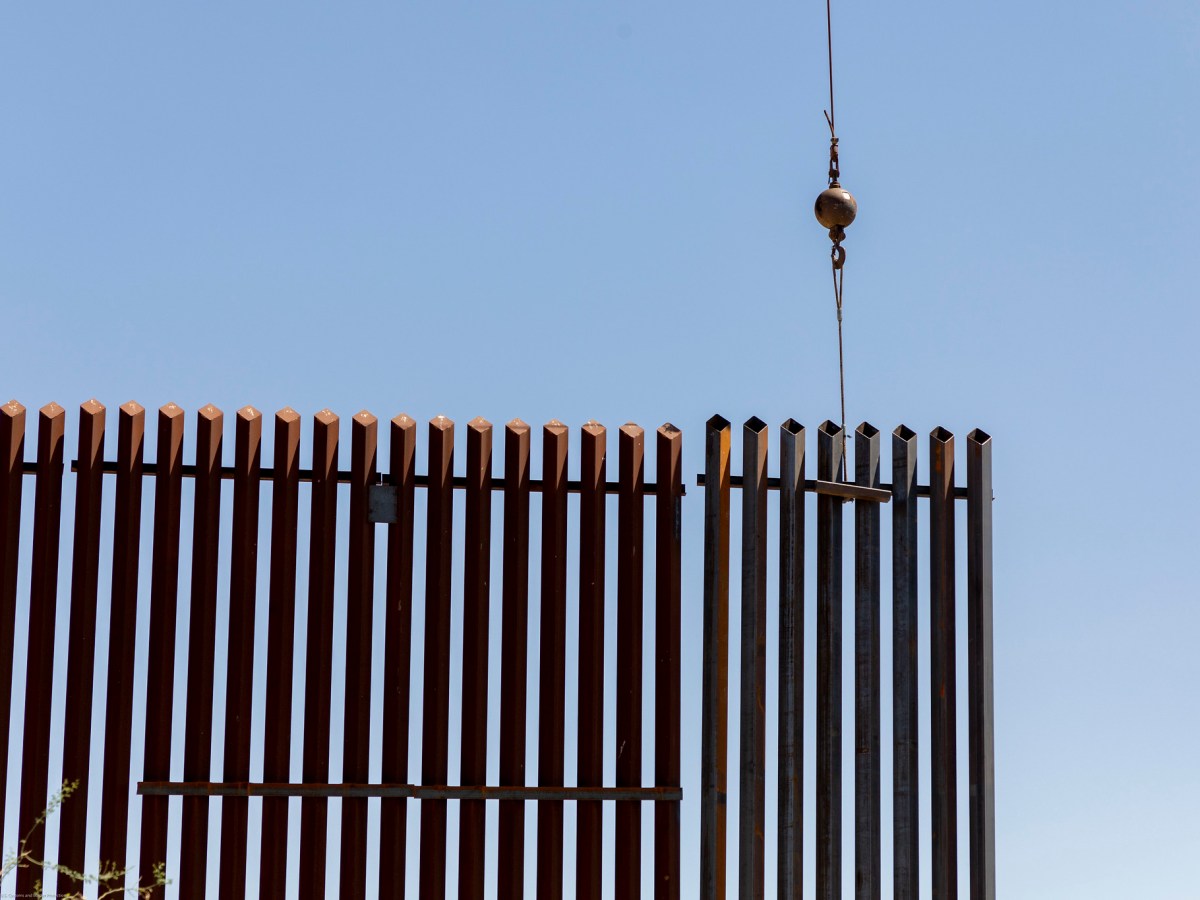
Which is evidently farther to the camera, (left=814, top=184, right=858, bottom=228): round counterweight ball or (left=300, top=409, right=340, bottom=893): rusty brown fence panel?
(left=814, top=184, right=858, bottom=228): round counterweight ball

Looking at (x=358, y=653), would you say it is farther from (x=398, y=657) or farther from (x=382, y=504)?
(x=382, y=504)

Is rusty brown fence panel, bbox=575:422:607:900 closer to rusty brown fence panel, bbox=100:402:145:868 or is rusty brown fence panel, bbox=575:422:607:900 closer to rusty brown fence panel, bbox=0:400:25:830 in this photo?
rusty brown fence panel, bbox=100:402:145:868

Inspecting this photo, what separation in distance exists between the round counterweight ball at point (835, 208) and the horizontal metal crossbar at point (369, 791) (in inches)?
119

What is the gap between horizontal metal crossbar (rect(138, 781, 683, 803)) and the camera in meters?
7.32

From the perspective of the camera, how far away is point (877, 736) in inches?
305

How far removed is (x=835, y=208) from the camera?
8.48 m

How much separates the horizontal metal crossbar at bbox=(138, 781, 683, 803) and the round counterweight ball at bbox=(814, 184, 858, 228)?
301 cm

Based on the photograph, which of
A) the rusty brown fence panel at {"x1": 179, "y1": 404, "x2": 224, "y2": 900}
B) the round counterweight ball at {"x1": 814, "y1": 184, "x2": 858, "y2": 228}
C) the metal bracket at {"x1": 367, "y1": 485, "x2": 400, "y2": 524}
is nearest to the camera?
the rusty brown fence panel at {"x1": 179, "y1": 404, "x2": 224, "y2": 900}

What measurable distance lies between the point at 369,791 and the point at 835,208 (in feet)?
11.8

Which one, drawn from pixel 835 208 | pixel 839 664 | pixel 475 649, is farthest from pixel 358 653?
pixel 835 208

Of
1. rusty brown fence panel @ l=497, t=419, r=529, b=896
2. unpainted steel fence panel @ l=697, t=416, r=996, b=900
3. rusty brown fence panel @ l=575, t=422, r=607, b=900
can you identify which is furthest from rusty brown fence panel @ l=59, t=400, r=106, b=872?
A: unpainted steel fence panel @ l=697, t=416, r=996, b=900

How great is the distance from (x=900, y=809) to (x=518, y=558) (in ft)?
6.78

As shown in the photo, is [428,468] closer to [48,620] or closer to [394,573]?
[394,573]

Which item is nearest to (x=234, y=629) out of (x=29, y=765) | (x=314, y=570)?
(x=314, y=570)
